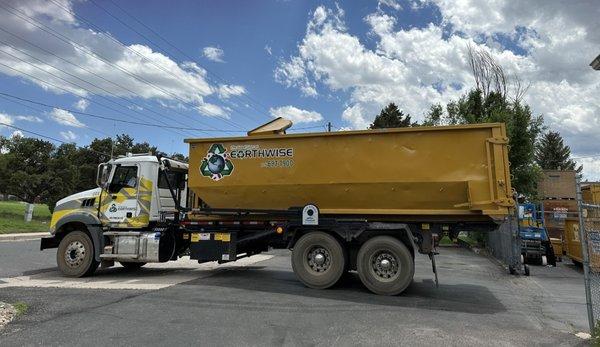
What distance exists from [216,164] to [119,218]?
3033 millimetres

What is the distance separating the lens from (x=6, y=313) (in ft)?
23.0

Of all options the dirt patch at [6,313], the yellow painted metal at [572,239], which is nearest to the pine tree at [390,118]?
the yellow painted metal at [572,239]

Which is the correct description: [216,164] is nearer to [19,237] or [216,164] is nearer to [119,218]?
[119,218]

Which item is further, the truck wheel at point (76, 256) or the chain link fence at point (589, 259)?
the truck wheel at point (76, 256)

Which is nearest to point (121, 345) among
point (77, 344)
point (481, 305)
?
point (77, 344)

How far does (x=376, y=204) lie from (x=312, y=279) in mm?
2005

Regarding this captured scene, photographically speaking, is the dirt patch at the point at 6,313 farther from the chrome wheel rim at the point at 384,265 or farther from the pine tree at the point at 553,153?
the pine tree at the point at 553,153

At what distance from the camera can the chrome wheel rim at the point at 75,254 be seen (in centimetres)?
1129

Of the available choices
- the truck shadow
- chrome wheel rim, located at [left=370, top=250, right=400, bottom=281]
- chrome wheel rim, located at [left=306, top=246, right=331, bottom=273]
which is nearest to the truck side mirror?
the truck shadow

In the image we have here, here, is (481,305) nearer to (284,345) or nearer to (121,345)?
(284,345)

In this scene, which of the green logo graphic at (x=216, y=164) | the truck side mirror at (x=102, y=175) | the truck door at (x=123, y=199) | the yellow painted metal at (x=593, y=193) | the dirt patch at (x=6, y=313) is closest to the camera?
the dirt patch at (x=6, y=313)

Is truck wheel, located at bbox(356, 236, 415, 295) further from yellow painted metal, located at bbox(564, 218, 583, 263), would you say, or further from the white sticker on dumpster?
yellow painted metal, located at bbox(564, 218, 583, 263)

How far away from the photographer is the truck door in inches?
452

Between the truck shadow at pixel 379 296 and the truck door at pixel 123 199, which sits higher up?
the truck door at pixel 123 199
